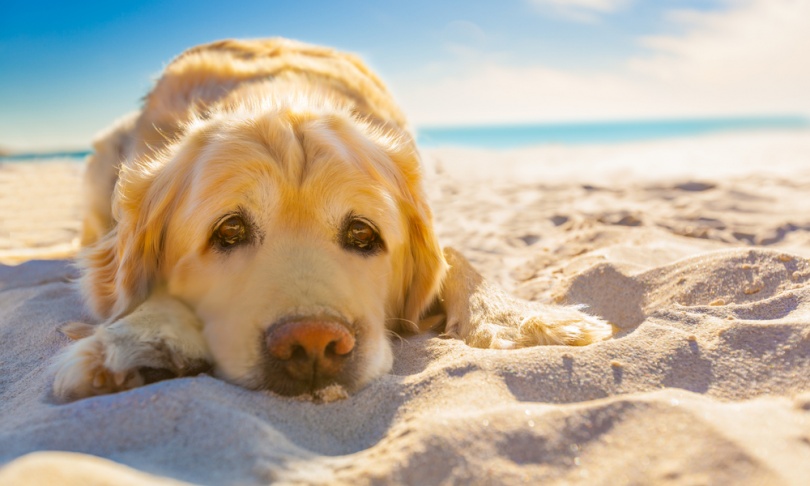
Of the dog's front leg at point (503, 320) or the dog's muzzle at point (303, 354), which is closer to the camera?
the dog's muzzle at point (303, 354)

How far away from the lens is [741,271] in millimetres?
3020

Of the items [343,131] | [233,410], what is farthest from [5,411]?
[343,131]

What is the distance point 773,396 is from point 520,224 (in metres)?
3.99

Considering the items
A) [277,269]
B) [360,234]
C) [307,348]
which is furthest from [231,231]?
[307,348]

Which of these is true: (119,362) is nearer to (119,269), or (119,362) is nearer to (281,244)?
(281,244)

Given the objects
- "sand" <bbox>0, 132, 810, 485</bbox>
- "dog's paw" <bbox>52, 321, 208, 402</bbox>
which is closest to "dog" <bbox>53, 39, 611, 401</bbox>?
"dog's paw" <bbox>52, 321, 208, 402</bbox>

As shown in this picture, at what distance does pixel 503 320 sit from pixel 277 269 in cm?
115

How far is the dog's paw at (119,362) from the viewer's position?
2123mm

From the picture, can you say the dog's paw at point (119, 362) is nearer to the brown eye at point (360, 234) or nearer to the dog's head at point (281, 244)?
the dog's head at point (281, 244)

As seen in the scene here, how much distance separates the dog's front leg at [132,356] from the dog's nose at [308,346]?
0.39 metres

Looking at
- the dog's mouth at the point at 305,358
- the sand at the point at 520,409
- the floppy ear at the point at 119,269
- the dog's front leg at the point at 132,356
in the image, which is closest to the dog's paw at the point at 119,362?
the dog's front leg at the point at 132,356

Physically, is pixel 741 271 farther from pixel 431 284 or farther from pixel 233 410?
pixel 233 410

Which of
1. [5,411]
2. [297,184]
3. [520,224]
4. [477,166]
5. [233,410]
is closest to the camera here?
[233,410]

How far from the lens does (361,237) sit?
2793mm
